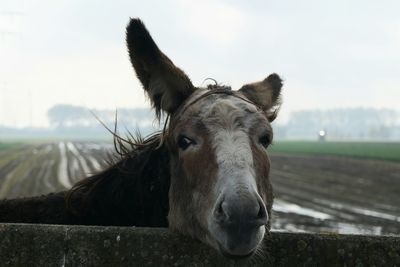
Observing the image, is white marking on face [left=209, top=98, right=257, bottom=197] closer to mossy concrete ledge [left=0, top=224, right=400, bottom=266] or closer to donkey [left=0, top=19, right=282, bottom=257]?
donkey [left=0, top=19, right=282, bottom=257]

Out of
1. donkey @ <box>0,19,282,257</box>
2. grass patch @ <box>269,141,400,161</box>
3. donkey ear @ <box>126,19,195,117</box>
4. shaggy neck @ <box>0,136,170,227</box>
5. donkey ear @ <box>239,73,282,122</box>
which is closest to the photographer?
donkey @ <box>0,19,282,257</box>

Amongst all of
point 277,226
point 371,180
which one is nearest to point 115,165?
point 277,226

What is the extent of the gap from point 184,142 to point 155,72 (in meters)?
0.68

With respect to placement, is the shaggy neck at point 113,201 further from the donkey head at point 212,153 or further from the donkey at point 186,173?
the donkey head at point 212,153

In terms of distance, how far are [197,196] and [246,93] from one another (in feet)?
3.91

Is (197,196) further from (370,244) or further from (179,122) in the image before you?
(370,244)

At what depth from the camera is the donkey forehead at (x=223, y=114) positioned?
291cm

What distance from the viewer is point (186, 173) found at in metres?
3.01

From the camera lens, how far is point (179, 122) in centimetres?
311

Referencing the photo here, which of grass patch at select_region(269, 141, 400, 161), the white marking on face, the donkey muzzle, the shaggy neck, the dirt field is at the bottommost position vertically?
grass patch at select_region(269, 141, 400, 161)

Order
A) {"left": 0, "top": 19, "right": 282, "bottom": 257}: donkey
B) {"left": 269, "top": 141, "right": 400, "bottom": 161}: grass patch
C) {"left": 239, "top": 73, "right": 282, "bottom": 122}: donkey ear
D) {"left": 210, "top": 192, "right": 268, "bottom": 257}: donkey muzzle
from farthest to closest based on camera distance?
{"left": 269, "top": 141, "right": 400, "bottom": 161}: grass patch → {"left": 239, "top": 73, "right": 282, "bottom": 122}: donkey ear → {"left": 0, "top": 19, "right": 282, "bottom": 257}: donkey → {"left": 210, "top": 192, "right": 268, "bottom": 257}: donkey muzzle

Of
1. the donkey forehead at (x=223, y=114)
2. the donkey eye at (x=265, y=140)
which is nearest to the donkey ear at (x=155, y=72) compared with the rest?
the donkey forehead at (x=223, y=114)

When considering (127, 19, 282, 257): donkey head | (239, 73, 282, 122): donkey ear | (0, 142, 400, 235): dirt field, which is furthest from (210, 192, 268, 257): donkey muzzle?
(0, 142, 400, 235): dirt field

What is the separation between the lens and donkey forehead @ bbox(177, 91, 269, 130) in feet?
9.56
